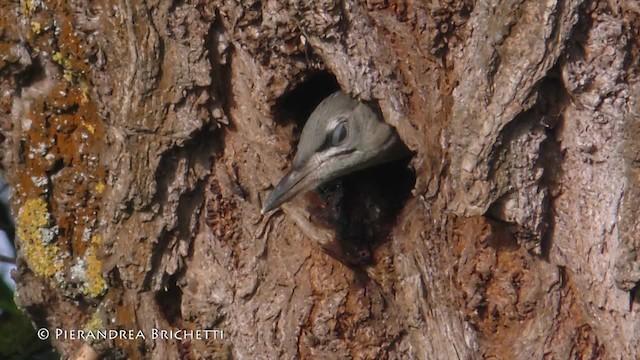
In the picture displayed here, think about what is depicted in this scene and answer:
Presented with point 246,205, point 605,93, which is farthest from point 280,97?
point 605,93

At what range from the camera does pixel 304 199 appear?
304cm

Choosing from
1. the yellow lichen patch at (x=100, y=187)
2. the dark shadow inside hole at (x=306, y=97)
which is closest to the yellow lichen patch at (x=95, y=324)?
the yellow lichen patch at (x=100, y=187)

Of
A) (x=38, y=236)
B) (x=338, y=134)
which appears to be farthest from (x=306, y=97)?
(x=38, y=236)

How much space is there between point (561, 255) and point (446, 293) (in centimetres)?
32

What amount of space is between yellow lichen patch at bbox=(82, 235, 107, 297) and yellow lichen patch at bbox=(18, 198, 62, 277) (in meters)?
0.10

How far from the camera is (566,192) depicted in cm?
261

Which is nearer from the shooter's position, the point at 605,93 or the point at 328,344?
the point at 605,93

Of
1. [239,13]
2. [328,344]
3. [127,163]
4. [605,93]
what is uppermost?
[239,13]

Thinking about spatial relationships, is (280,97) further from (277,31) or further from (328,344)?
(328,344)

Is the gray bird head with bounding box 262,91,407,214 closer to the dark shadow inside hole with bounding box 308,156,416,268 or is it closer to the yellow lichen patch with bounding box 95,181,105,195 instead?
the dark shadow inside hole with bounding box 308,156,416,268

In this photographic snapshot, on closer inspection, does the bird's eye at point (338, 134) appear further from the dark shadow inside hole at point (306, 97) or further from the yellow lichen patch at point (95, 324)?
the yellow lichen patch at point (95, 324)

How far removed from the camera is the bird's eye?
303cm

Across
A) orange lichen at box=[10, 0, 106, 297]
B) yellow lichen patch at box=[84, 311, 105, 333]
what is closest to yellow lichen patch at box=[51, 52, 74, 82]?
orange lichen at box=[10, 0, 106, 297]

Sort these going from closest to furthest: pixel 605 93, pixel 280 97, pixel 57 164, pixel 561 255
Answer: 1. pixel 605 93
2. pixel 561 255
3. pixel 280 97
4. pixel 57 164
